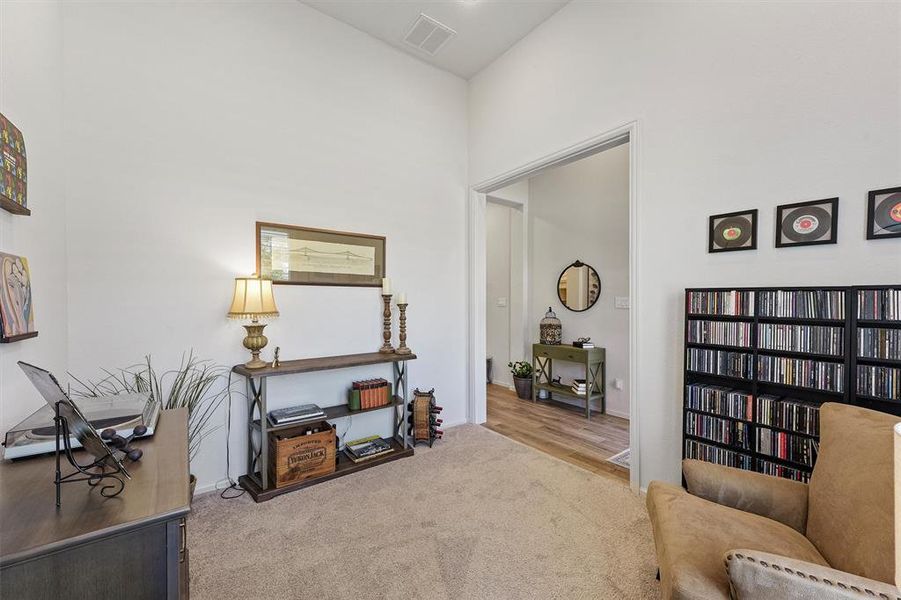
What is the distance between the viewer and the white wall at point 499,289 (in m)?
5.39

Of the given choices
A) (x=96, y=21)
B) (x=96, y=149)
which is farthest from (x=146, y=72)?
(x=96, y=149)

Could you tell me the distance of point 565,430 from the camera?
3.66 metres

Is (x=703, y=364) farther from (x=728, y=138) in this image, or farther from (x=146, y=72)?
(x=146, y=72)

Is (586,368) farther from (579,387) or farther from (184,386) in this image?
(184,386)

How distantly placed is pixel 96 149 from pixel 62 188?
31 centimetres

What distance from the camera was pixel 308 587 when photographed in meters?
→ 1.65

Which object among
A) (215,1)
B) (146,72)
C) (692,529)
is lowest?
(692,529)

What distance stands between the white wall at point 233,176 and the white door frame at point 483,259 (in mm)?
331

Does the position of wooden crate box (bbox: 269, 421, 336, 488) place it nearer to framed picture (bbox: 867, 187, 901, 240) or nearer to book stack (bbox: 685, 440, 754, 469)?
book stack (bbox: 685, 440, 754, 469)

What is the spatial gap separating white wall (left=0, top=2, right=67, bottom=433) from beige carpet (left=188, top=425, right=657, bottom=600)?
1125 mm

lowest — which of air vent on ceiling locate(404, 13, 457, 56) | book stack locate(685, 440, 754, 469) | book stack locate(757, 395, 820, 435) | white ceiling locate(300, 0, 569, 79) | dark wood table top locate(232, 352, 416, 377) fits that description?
book stack locate(685, 440, 754, 469)

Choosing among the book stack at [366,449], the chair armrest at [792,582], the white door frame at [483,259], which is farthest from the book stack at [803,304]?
the book stack at [366,449]

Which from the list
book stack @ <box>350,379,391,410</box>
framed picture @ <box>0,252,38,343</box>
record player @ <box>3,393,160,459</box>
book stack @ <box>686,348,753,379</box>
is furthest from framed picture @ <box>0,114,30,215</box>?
book stack @ <box>686,348,753,379</box>

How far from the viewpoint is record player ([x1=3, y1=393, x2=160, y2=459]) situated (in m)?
1.05
